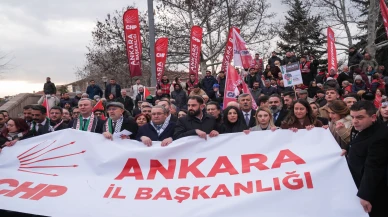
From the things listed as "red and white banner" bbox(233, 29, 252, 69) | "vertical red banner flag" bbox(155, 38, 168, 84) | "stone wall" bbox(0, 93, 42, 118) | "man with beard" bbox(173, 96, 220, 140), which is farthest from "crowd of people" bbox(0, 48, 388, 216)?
"stone wall" bbox(0, 93, 42, 118)

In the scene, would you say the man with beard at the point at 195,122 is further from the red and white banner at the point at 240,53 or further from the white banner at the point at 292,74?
the red and white banner at the point at 240,53

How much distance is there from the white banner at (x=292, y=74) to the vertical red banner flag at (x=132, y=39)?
574 cm

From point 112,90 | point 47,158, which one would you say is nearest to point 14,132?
point 47,158

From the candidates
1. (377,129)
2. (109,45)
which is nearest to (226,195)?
(377,129)

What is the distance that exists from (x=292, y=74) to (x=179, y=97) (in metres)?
4.53

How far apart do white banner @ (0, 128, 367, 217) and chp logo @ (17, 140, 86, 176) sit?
13mm

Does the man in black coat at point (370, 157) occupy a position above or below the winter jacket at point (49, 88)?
below

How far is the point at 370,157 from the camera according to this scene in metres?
3.49

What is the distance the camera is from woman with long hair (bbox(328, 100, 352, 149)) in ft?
15.1

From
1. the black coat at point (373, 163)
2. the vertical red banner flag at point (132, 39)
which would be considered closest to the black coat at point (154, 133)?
the black coat at point (373, 163)

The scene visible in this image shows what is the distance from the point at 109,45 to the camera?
30.8m

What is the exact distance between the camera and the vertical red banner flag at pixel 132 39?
1369 centimetres

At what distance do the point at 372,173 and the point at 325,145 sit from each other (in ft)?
3.40

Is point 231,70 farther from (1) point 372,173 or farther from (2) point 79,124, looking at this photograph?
(1) point 372,173
